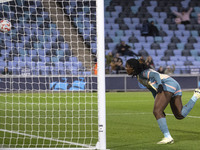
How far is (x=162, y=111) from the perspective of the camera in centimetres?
693

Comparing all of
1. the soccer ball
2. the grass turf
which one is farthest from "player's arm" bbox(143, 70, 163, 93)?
the soccer ball

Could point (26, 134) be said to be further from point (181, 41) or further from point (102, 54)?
point (181, 41)

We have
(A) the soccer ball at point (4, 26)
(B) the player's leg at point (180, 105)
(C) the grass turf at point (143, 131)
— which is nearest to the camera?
(C) the grass turf at point (143, 131)

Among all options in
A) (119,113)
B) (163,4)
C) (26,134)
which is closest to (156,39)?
(163,4)

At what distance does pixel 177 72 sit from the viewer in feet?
77.7

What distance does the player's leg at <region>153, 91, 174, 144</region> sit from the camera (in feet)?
22.1

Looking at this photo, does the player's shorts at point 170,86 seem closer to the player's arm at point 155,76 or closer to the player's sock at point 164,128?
the player's arm at point 155,76

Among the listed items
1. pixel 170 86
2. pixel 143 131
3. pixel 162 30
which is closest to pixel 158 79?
Answer: pixel 170 86

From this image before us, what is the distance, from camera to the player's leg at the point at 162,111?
6734 mm

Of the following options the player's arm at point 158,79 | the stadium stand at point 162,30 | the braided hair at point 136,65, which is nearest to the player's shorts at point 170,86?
the player's arm at point 158,79

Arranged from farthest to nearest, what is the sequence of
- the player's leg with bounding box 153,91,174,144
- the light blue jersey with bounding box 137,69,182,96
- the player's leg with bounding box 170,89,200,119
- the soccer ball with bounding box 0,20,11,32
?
the soccer ball with bounding box 0,20,11,32
the player's leg with bounding box 170,89,200,119
the light blue jersey with bounding box 137,69,182,96
the player's leg with bounding box 153,91,174,144

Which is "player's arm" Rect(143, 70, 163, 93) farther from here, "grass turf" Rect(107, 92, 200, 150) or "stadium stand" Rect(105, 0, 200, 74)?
"stadium stand" Rect(105, 0, 200, 74)

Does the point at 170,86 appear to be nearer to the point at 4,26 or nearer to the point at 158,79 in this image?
the point at 158,79

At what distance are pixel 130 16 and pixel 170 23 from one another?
2.62 m
